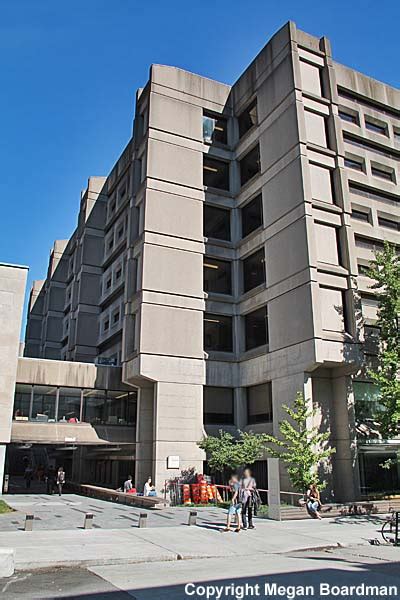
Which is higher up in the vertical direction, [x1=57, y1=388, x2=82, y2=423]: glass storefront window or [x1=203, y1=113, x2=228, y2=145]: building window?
[x1=203, y1=113, x2=228, y2=145]: building window

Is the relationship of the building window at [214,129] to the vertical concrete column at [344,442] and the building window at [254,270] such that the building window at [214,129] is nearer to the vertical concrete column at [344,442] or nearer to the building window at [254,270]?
the building window at [254,270]

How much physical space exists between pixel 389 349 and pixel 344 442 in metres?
5.43

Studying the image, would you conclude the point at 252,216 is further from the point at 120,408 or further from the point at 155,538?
the point at 155,538

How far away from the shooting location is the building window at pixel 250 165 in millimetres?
37062

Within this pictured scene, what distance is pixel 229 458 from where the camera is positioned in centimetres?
2770

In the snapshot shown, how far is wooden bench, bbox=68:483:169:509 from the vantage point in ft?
81.5

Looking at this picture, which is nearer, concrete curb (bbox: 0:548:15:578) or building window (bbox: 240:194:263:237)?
concrete curb (bbox: 0:548:15:578)

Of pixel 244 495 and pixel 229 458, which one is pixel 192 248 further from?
pixel 244 495

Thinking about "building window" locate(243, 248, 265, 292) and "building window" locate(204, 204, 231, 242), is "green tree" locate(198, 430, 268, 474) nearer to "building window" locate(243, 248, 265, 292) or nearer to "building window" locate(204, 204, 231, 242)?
"building window" locate(243, 248, 265, 292)

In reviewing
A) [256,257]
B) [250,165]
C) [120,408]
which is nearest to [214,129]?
[250,165]

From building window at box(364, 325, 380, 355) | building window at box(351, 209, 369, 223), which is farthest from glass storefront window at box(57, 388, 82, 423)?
building window at box(351, 209, 369, 223)

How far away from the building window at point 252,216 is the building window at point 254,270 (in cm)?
228

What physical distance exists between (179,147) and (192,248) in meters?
7.64

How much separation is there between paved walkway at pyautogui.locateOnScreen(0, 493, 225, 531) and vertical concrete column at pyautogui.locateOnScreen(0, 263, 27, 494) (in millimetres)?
4453
